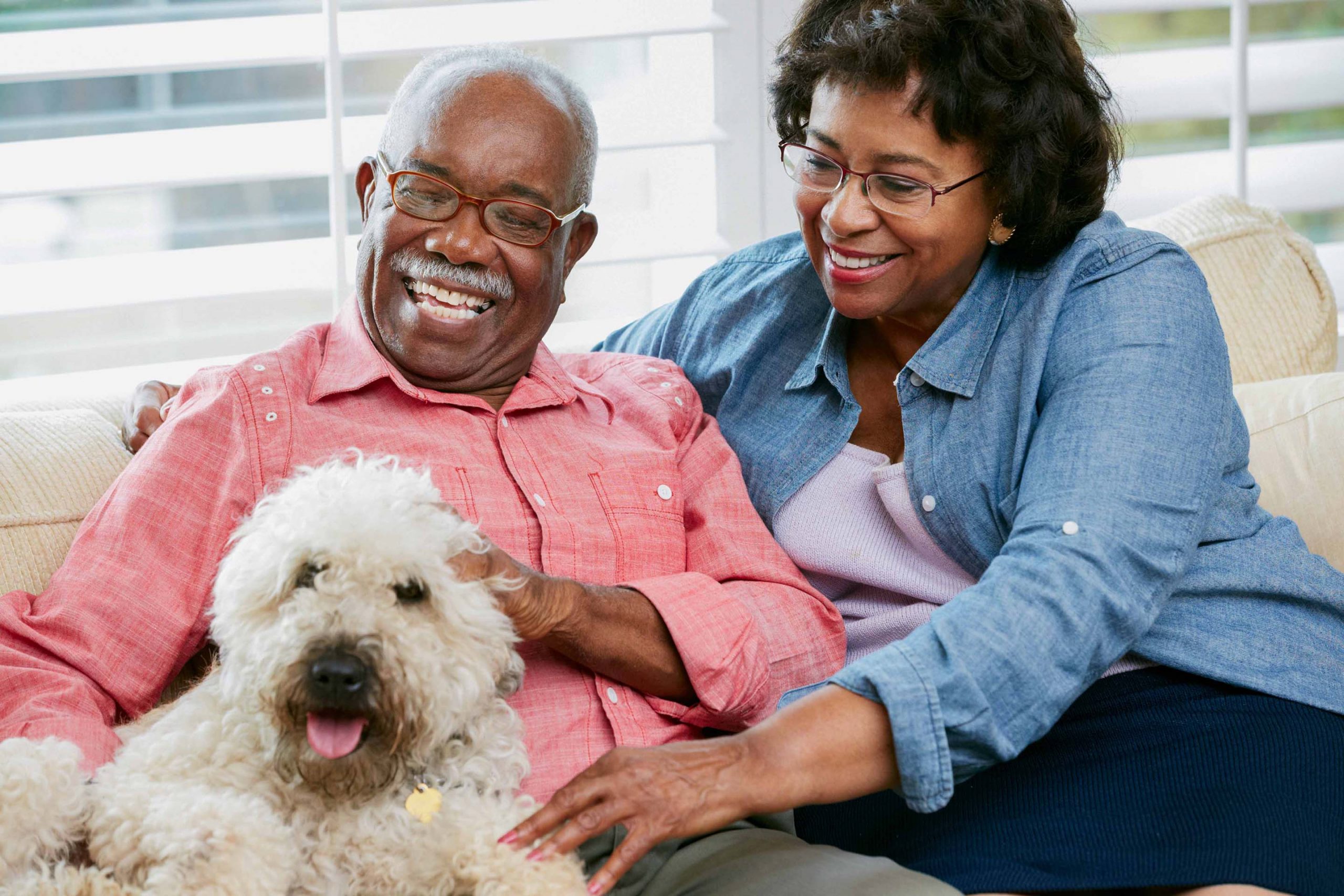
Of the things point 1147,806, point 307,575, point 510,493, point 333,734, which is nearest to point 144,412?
point 510,493

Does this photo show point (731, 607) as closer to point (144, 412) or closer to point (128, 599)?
point (128, 599)

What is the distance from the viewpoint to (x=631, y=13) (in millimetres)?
2816

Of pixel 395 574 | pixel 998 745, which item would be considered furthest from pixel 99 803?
pixel 998 745

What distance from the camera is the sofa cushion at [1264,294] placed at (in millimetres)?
2441

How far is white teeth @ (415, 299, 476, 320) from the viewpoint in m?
1.76

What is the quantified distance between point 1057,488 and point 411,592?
29.7 inches

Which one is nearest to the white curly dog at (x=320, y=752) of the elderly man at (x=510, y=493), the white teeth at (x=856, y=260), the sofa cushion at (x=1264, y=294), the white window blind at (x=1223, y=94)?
the elderly man at (x=510, y=493)

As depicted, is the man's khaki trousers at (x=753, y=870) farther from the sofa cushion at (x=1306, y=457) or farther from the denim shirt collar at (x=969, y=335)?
the sofa cushion at (x=1306, y=457)

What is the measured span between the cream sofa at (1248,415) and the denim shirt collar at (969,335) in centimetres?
65

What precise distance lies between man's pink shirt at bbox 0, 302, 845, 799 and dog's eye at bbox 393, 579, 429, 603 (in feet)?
1.14

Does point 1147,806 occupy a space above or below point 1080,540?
below

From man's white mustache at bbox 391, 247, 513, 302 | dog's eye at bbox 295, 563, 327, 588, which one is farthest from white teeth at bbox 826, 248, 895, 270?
dog's eye at bbox 295, 563, 327, 588

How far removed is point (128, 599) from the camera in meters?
1.49

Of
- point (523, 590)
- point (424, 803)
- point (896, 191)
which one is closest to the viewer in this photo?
point (424, 803)
